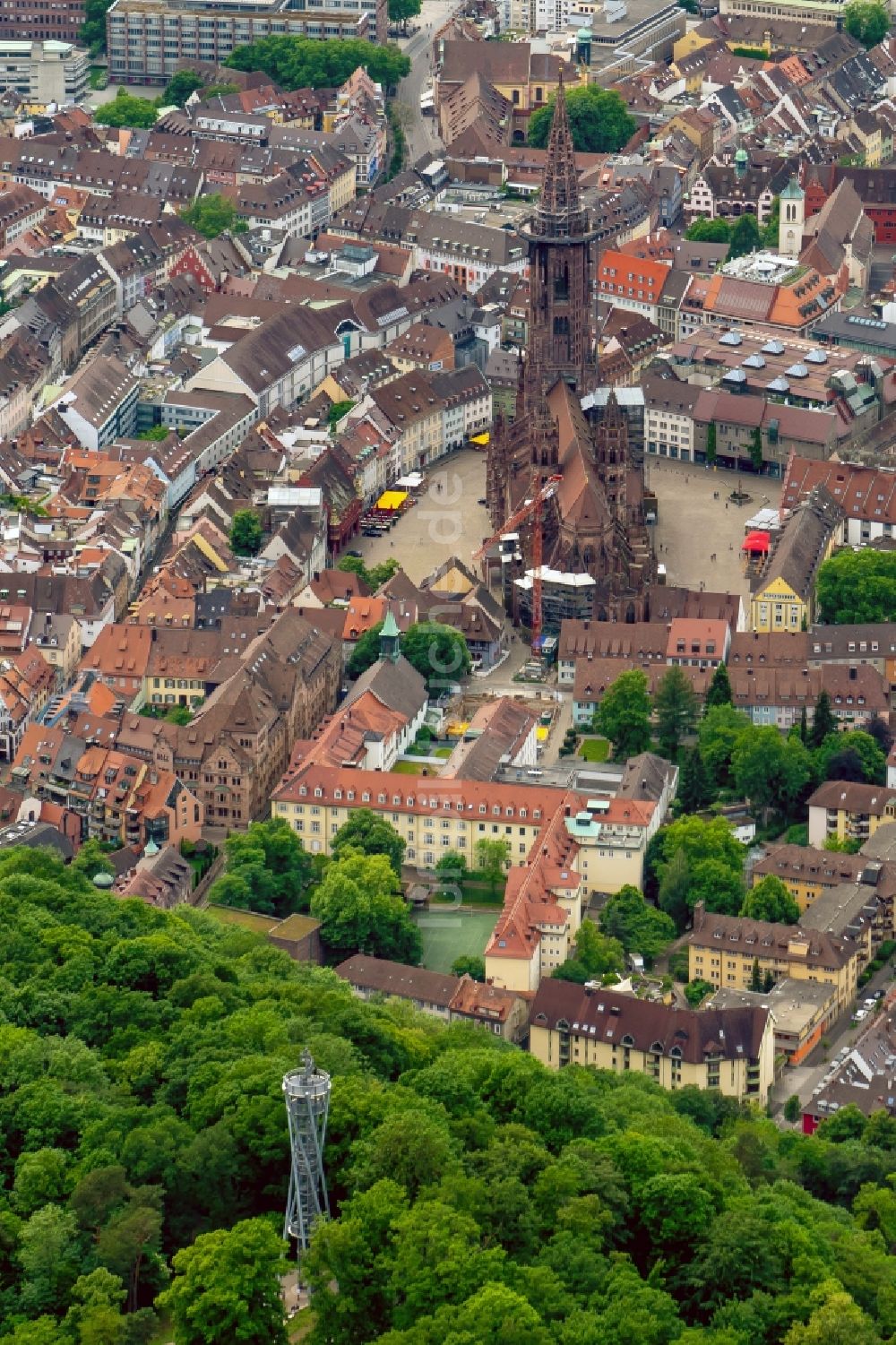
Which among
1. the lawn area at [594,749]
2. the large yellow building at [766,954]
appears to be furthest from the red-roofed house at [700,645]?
the large yellow building at [766,954]

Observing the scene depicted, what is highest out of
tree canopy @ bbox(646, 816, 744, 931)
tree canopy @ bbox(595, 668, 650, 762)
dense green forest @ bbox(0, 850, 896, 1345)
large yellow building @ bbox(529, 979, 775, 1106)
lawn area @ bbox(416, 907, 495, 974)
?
dense green forest @ bbox(0, 850, 896, 1345)

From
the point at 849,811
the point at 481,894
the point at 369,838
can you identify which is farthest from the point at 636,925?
the point at 849,811

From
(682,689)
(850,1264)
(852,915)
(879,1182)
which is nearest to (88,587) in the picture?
(682,689)

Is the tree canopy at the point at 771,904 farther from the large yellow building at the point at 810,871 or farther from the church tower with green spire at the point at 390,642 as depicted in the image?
→ the church tower with green spire at the point at 390,642

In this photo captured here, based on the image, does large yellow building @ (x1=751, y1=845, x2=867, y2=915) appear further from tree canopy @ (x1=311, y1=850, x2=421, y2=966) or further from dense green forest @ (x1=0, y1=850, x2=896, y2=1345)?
dense green forest @ (x1=0, y1=850, x2=896, y2=1345)

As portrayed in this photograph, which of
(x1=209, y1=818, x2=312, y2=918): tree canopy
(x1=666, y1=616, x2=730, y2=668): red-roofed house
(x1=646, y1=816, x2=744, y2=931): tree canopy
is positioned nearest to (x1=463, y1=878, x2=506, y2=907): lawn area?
(x1=646, y1=816, x2=744, y2=931): tree canopy

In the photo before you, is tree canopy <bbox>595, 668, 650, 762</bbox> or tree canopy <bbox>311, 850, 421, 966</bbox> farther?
tree canopy <bbox>595, 668, 650, 762</bbox>

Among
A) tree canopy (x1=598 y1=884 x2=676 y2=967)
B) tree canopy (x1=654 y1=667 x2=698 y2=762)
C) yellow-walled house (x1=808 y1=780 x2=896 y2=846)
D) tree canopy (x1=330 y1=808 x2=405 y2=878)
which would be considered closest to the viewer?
tree canopy (x1=598 y1=884 x2=676 y2=967)
